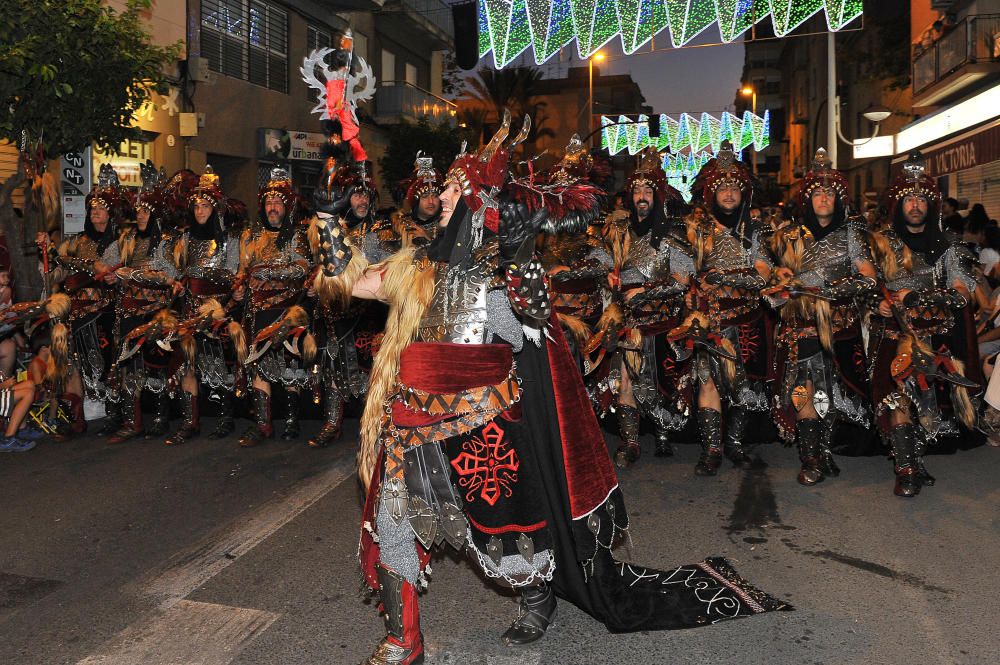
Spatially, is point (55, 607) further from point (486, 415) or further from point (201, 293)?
point (201, 293)

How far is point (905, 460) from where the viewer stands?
631 centimetres

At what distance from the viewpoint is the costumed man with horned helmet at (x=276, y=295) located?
7992 millimetres

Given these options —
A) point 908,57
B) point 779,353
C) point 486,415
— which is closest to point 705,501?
point 779,353

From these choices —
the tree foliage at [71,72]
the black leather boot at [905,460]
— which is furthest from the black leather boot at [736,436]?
the tree foliage at [71,72]

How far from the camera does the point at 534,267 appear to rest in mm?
A: 3656

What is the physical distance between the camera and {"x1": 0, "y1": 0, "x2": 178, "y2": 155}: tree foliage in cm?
753

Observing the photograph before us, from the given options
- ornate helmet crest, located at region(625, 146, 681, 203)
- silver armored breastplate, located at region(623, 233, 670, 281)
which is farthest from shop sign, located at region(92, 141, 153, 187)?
silver armored breastplate, located at region(623, 233, 670, 281)

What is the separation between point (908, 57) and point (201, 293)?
2756 cm

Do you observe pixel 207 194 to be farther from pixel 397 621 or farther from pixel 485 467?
pixel 397 621

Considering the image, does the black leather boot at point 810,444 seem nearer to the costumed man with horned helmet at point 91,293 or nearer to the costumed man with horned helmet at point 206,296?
the costumed man with horned helmet at point 206,296

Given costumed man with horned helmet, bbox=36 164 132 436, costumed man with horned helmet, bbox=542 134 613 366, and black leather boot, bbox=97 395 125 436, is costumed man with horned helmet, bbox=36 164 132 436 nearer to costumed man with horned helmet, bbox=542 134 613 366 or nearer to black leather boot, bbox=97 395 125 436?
black leather boot, bbox=97 395 125 436

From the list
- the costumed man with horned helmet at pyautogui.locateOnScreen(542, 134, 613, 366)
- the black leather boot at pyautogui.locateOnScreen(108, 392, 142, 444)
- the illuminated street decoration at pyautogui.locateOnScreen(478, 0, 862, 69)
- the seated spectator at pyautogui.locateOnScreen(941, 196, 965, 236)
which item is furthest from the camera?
the illuminated street decoration at pyautogui.locateOnScreen(478, 0, 862, 69)

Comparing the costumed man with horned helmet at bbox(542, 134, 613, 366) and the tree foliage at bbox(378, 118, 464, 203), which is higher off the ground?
the tree foliage at bbox(378, 118, 464, 203)

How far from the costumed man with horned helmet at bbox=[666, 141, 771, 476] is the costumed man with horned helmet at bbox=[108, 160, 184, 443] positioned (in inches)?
169
